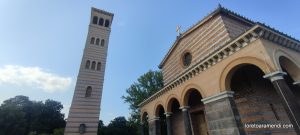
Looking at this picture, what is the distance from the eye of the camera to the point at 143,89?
27719 mm

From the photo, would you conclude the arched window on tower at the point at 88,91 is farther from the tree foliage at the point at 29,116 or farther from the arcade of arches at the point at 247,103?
the tree foliage at the point at 29,116

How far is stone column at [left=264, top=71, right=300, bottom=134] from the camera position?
501 centimetres

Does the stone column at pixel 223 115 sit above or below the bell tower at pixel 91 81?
below

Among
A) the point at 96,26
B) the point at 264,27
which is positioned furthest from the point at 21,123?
the point at 264,27

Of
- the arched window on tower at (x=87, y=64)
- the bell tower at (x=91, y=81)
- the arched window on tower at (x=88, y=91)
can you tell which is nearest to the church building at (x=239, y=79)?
the bell tower at (x=91, y=81)

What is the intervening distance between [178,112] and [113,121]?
29096 mm

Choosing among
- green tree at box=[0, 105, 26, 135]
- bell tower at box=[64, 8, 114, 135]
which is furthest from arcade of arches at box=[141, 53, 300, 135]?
green tree at box=[0, 105, 26, 135]

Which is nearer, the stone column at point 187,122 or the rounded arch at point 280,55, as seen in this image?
the rounded arch at point 280,55

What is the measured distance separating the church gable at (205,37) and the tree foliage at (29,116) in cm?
2644

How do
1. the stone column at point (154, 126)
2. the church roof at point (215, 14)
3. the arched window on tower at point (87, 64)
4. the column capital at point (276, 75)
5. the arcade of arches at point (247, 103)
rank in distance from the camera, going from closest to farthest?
the column capital at point (276, 75) → the arcade of arches at point (247, 103) → the church roof at point (215, 14) → the stone column at point (154, 126) → the arched window on tower at point (87, 64)

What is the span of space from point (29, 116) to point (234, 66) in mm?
40378

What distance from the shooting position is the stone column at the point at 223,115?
273 inches

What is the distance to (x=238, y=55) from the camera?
7055 millimetres

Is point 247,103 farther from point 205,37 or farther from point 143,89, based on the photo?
point 143,89
